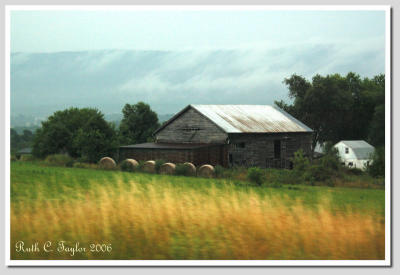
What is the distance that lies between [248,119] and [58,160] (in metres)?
12.5

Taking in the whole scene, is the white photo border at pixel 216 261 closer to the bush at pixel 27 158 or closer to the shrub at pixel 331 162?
the shrub at pixel 331 162

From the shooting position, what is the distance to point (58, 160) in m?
26.6

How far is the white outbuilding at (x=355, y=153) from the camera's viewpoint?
13.7 meters

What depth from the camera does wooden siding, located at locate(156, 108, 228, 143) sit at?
1208 inches

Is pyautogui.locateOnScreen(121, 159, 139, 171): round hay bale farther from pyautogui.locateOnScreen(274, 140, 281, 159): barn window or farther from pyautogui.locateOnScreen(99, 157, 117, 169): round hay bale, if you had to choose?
pyautogui.locateOnScreen(274, 140, 281, 159): barn window

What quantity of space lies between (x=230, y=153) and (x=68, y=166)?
10.1 m

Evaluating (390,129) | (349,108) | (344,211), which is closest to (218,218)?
(344,211)

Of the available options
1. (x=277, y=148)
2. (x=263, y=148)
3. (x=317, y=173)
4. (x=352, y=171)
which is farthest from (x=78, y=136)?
(x=352, y=171)

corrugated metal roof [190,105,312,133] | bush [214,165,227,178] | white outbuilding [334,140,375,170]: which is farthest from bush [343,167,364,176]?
corrugated metal roof [190,105,312,133]

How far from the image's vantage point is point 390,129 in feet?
34.7

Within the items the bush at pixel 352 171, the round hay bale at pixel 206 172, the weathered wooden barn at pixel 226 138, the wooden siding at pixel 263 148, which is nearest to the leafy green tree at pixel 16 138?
the round hay bale at pixel 206 172

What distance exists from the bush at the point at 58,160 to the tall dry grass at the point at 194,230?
53.4 feet

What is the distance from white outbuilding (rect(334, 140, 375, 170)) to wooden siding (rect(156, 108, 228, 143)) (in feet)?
26.8

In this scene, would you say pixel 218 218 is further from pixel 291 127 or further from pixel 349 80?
pixel 291 127
